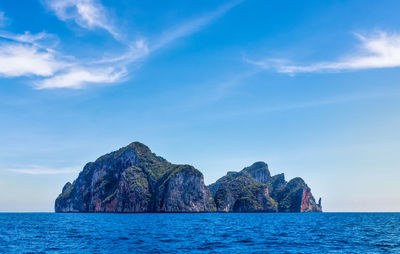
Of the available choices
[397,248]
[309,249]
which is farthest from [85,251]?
[397,248]

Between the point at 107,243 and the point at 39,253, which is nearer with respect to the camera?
the point at 39,253

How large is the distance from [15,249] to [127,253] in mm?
17391

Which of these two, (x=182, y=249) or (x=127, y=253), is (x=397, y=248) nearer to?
(x=182, y=249)

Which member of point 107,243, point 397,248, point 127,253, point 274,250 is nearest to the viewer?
point 127,253

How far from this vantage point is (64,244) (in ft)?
171

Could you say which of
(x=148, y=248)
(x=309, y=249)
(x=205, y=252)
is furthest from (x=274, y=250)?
(x=148, y=248)

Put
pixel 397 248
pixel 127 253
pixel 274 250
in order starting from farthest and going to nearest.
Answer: pixel 397 248
pixel 274 250
pixel 127 253

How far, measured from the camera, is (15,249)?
157ft

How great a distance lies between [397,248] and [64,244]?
159ft

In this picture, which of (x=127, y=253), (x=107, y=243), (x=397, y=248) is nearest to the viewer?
(x=127, y=253)

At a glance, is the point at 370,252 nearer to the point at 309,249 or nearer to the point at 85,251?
the point at 309,249

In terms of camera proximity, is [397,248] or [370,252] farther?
[397,248]

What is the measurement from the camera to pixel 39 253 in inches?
1716

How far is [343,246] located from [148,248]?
28.1 m
